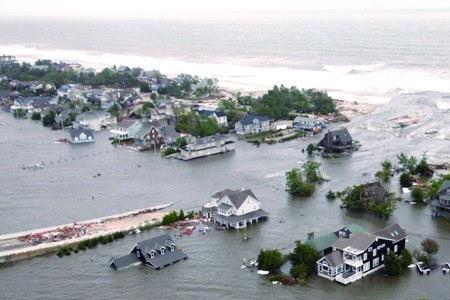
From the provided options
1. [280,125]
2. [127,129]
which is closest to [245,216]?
[280,125]

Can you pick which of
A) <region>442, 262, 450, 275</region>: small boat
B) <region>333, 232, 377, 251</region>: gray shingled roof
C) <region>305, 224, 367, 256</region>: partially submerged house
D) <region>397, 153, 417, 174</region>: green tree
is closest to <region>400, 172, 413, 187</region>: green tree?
<region>397, 153, 417, 174</region>: green tree

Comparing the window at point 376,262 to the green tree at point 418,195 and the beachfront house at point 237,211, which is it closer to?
the beachfront house at point 237,211

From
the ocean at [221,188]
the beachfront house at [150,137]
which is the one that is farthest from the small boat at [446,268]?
the beachfront house at [150,137]

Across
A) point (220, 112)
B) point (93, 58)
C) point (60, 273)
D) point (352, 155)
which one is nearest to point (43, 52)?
point (93, 58)

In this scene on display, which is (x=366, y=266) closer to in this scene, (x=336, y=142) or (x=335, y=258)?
(x=335, y=258)

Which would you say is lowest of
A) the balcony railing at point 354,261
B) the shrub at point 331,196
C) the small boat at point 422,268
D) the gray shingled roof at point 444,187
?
the small boat at point 422,268

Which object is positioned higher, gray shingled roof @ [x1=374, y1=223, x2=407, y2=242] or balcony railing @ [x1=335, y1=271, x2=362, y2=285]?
gray shingled roof @ [x1=374, y1=223, x2=407, y2=242]

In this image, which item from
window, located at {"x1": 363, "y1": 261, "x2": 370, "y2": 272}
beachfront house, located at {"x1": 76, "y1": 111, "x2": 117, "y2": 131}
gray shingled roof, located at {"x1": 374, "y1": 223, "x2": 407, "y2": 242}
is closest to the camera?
window, located at {"x1": 363, "y1": 261, "x2": 370, "y2": 272}

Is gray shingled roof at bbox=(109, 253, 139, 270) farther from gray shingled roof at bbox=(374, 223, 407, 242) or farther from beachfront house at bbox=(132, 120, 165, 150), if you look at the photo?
beachfront house at bbox=(132, 120, 165, 150)
